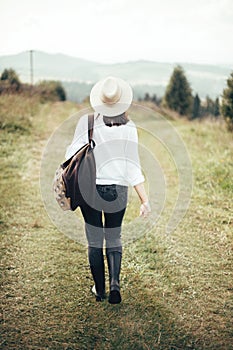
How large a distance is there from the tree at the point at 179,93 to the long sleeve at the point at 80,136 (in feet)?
58.7

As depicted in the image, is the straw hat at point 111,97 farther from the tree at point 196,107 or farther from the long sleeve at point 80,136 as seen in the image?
the tree at point 196,107

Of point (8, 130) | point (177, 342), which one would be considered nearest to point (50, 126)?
point (8, 130)

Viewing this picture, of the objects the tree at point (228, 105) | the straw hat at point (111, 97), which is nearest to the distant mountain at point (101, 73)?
the tree at point (228, 105)

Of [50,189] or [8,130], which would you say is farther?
[8,130]

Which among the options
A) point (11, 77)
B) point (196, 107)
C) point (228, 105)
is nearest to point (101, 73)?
point (196, 107)

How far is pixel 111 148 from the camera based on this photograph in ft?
9.85

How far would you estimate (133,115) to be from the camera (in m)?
15.9

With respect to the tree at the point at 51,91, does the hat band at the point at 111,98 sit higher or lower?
higher

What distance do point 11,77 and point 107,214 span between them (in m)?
14.7

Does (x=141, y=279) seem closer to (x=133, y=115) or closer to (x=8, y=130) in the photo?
(x=8, y=130)

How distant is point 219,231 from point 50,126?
27.5 ft

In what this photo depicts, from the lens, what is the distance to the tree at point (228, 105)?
1252cm

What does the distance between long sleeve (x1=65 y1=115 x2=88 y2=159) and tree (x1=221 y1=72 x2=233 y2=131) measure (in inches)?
397

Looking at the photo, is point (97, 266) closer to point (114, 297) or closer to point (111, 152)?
point (114, 297)
